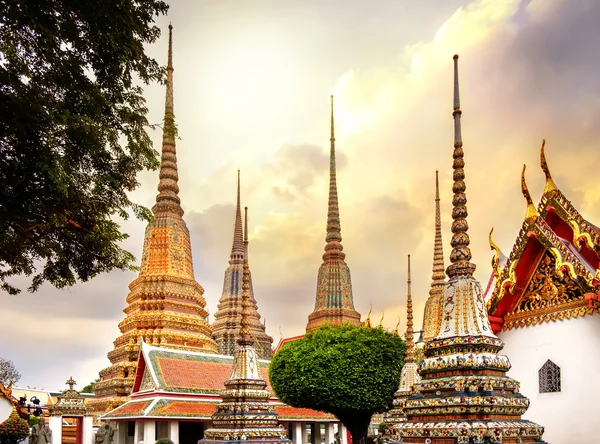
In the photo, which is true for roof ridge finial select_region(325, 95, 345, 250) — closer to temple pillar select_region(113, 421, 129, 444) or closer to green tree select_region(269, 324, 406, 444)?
green tree select_region(269, 324, 406, 444)

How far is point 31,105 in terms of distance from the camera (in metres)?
8.02

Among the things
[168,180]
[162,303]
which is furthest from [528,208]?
[168,180]

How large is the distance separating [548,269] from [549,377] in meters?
1.88

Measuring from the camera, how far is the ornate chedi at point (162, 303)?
3034 cm

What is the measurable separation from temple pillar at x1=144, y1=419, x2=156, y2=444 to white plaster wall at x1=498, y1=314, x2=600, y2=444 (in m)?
16.9

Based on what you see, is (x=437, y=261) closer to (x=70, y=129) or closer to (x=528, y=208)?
(x=528, y=208)

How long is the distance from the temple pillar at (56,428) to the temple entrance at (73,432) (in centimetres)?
56

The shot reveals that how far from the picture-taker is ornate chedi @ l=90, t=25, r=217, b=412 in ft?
99.6

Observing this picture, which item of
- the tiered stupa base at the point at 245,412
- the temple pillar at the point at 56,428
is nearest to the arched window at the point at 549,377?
the tiered stupa base at the point at 245,412

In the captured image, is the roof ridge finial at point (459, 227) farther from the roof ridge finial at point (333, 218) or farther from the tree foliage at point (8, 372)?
the tree foliage at point (8, 372)

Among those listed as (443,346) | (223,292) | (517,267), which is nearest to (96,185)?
(443,346)

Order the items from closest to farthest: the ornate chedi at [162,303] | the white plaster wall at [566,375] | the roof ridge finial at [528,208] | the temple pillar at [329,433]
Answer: the white plaster wall at [566,375] → the roof ridge finial at [528,208] → the ornate chedi at [162,303] → the temple pillar at [329,433]

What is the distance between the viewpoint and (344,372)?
21.5 meters

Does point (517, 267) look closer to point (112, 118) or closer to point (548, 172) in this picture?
point (548, 172)
